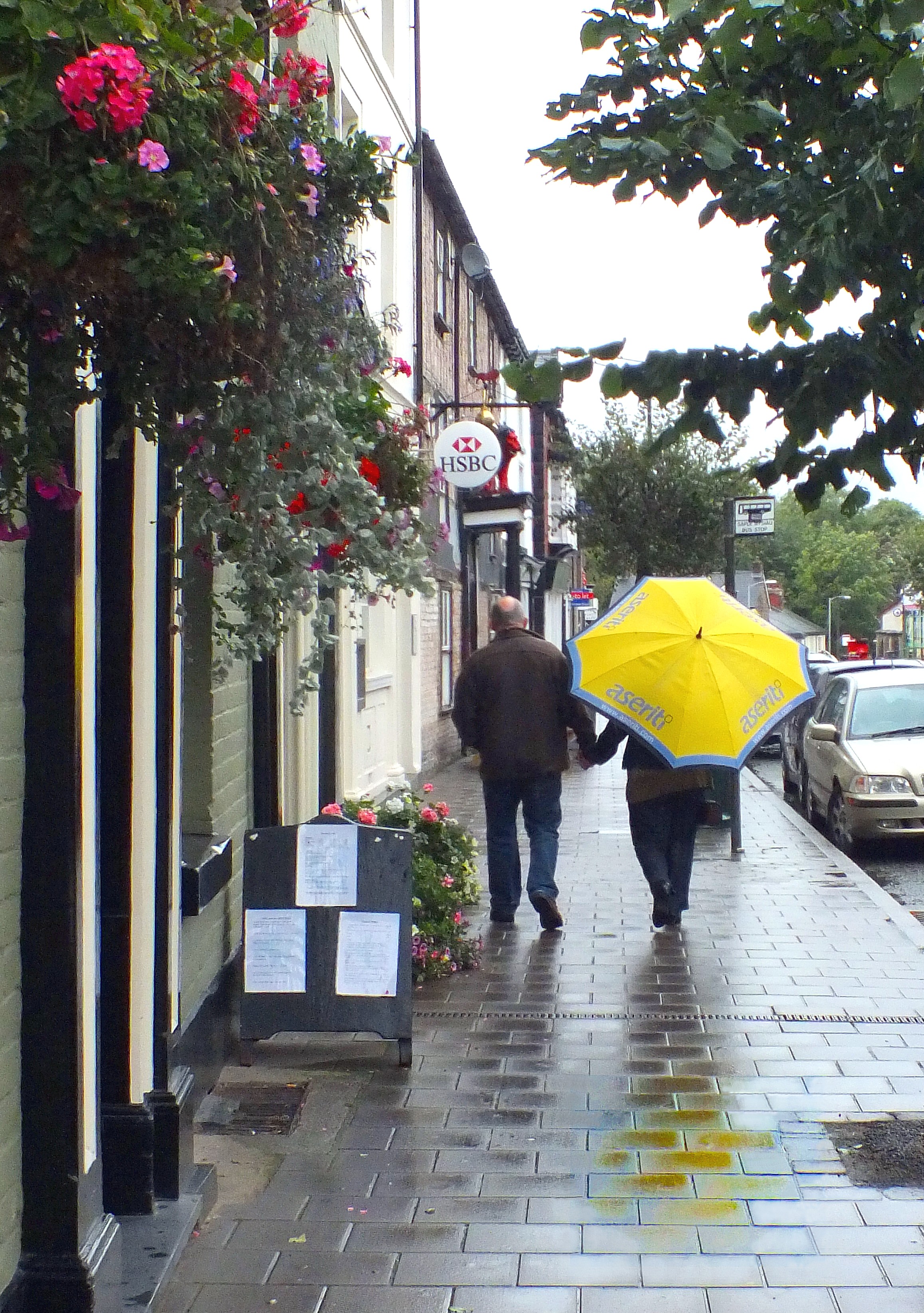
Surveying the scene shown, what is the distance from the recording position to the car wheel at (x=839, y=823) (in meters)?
13.4

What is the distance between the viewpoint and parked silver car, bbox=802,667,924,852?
12930 mm

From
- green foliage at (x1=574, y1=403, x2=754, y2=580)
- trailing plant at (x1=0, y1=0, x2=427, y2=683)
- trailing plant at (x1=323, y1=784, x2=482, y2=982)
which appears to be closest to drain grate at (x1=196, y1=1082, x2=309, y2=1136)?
trailing plant at (x1=323, y1=784, x2=482, y2=982)

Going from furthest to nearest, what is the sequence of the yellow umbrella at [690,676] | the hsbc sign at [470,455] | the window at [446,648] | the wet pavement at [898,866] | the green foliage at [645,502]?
1. the green foliage at [645,502]
2. the window at [446,648]
3. the hsbc sign at [470,455]
4. the wet pavement at [898,866]
5. the yellow umbrella at [690,676]

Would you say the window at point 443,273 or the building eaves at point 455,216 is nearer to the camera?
the building eaves at point 455,216

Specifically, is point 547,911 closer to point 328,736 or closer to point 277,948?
point 328,736

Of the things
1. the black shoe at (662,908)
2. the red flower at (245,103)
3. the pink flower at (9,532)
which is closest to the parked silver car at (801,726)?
the black shoe at (662,908)

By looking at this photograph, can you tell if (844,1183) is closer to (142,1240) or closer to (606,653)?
(142,1240)

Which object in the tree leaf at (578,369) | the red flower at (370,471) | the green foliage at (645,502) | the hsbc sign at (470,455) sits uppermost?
the green foliage at (645,502)

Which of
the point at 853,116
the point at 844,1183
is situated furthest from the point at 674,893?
the point at 853,116

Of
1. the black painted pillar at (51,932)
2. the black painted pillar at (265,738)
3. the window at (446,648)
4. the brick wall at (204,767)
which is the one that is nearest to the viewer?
the black painted pillar at (51,932)

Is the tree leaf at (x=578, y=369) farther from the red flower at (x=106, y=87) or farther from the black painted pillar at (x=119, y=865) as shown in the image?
the red flower at (x=106, y=87)

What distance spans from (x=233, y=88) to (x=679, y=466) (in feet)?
125

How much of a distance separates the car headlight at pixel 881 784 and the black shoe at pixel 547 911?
4962 millimetres

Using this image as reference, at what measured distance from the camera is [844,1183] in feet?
15.8
